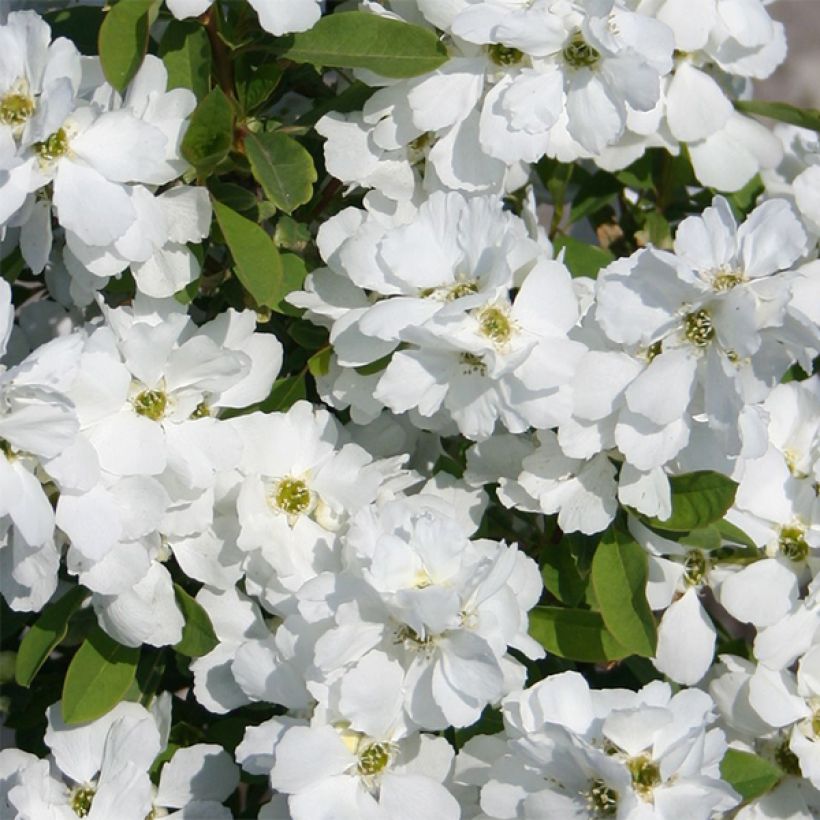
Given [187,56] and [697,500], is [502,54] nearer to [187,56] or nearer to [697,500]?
[187,56]

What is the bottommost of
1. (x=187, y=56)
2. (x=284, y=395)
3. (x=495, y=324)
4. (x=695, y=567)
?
(x=695, y=567)

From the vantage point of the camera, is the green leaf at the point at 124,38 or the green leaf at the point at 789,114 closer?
the green leaf at the point at 124,38

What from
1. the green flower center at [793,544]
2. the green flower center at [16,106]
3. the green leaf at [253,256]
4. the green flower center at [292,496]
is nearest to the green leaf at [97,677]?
the green flower center at [292,496]

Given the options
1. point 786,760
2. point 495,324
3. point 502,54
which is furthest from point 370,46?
point 786,760

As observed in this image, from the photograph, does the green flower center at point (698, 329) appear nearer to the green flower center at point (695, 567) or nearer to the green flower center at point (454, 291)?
the green flower center at point (454, 291)

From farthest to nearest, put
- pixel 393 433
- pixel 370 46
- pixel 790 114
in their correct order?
pixel 790 114, pixel 393 433, pixel 370 46

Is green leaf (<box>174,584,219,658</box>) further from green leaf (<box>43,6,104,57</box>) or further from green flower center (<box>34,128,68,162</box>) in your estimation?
green leaf (<box>43,6,104,57</box>)
